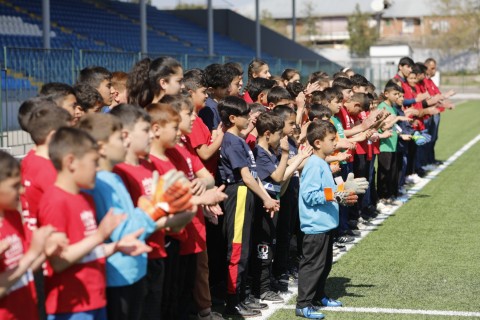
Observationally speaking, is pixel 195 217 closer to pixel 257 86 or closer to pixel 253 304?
pixel 253 304

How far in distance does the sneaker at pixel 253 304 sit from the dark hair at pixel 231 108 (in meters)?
1.49

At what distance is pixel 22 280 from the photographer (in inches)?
171

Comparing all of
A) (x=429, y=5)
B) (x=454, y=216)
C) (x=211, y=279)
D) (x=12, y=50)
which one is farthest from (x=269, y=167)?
(x=429, y=5)

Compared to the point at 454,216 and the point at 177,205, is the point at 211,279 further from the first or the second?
the point at 454,216

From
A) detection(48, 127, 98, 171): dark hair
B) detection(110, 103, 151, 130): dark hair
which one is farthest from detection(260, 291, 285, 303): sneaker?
detection(48, 127, 98, 171): dark hair

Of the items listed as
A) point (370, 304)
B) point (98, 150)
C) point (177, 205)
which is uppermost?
point (98, 150)

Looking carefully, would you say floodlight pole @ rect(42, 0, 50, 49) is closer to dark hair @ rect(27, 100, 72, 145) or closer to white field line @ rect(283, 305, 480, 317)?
white field line @ rect(283, 305, 480, 317)

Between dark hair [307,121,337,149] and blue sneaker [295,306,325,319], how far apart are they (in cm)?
136

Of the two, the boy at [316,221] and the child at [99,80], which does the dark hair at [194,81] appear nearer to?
the child at [99,80]

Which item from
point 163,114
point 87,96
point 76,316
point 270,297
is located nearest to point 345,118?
point 270,297

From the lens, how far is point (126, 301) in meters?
4.87

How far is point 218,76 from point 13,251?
402 cm

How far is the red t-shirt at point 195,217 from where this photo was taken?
6.06 metres

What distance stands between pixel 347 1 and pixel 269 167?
94.7m
